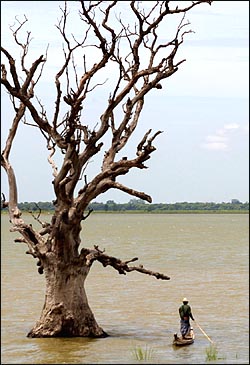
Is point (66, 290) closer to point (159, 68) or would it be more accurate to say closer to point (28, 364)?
point (28, 364)

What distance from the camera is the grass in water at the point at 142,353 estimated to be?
62.9 ft

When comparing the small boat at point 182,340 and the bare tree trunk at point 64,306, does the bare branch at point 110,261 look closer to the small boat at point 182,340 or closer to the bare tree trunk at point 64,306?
the bare tree trunk at point 64,306

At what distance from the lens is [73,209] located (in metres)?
21.0

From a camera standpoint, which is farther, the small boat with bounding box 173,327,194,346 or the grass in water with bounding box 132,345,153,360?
the small boat with bounding box 173,327,194,346

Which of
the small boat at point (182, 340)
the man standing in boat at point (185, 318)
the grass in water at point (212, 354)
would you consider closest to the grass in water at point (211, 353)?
the grass in water at point (212, 354)

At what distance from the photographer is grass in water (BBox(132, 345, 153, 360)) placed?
19.2 metres

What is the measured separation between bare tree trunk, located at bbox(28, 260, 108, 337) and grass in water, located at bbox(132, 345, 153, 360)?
4.79 feet

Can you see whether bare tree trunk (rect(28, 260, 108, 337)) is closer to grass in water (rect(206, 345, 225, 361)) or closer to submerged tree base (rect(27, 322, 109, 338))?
submerged tree base (rect(27, 322, 109, 338))

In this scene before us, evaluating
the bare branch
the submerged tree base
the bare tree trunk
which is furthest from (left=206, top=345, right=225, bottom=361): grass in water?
the bare tree trunk

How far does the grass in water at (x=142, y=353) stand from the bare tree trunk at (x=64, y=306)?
146 cm

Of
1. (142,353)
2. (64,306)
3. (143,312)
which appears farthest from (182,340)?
(143,312)

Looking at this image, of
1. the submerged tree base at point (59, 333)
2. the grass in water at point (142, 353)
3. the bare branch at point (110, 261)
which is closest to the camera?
the grass in water at point (142, 353)

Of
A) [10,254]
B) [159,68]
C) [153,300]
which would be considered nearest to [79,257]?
[159,68]

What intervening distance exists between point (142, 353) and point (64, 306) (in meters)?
2.35
